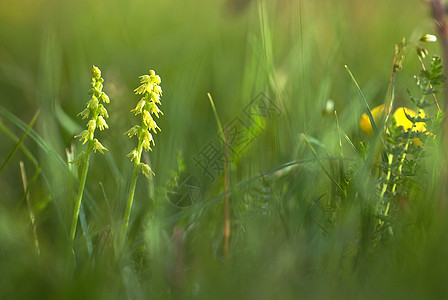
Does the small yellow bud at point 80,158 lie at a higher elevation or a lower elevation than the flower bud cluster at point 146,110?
lower

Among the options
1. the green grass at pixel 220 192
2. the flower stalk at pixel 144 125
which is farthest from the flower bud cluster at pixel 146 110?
the green grass at pixel 220 192

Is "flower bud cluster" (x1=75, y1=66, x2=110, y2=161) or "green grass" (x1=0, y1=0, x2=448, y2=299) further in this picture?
"flower bud cluster" (x1=75, y1=66, x2=110, y2=161)

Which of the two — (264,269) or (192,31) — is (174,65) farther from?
(264,269)

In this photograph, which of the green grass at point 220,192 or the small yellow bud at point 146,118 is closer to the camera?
the green grass at point 220,192

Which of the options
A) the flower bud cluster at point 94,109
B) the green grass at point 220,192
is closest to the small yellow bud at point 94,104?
the flower bud cluster at point 94,109

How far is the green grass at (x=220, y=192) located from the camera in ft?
2.75

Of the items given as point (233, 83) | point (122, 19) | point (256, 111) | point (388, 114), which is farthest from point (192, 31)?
point (388, 114)

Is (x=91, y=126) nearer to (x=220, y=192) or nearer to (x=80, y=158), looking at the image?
(x=80, y=158)

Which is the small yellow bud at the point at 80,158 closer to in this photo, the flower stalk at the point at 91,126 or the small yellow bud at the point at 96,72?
the flower stalk at the point at 91,126

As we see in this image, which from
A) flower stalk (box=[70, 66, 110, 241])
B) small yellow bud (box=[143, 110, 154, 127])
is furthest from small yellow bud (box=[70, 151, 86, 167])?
small yellow bud (box=[143, 110, 154, 127])

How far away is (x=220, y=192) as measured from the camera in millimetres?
1287

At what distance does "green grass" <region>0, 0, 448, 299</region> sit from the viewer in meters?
0.84

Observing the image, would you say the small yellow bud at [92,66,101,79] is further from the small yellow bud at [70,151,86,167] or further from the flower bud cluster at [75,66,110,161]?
the small yellow bud at [70,151,86,167]

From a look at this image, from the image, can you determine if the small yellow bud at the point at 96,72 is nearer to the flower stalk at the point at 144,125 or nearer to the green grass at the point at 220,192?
the flower stalk at the point at 144,125
